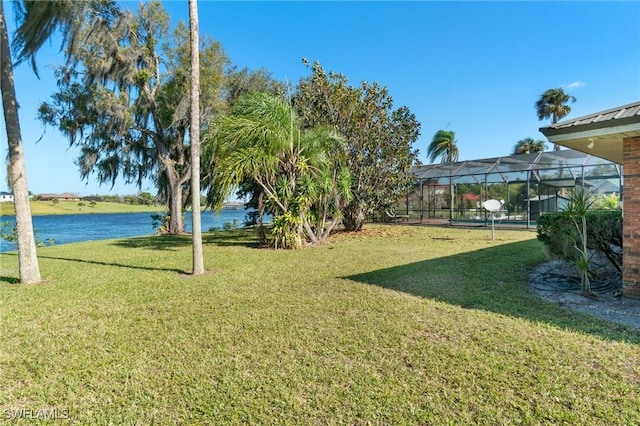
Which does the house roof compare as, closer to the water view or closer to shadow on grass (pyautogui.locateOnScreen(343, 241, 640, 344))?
shadow on grass (pyautogui.locateOnScreen(343, 241, 640, 344))

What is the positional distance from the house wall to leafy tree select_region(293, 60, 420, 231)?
28.4ft

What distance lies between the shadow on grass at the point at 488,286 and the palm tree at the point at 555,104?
24625 millimetres

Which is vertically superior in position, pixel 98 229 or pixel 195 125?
pixel 195 125

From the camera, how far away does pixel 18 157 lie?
5.40 m

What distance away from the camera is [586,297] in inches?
179

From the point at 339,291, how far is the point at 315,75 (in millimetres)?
9079

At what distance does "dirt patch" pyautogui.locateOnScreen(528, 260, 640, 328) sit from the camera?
12.7 ft

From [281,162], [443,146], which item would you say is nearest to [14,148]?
[281,162]

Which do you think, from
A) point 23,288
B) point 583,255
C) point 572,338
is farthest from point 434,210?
point 23,288

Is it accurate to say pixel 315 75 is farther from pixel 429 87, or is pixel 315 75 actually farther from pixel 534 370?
pixel 534 370

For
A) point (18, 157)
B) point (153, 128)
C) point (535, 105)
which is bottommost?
point (18, 157)

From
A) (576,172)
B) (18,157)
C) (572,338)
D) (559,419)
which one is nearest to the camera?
(559,419)

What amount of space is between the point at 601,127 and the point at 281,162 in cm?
728

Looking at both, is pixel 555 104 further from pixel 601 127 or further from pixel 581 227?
pixel 601 127
